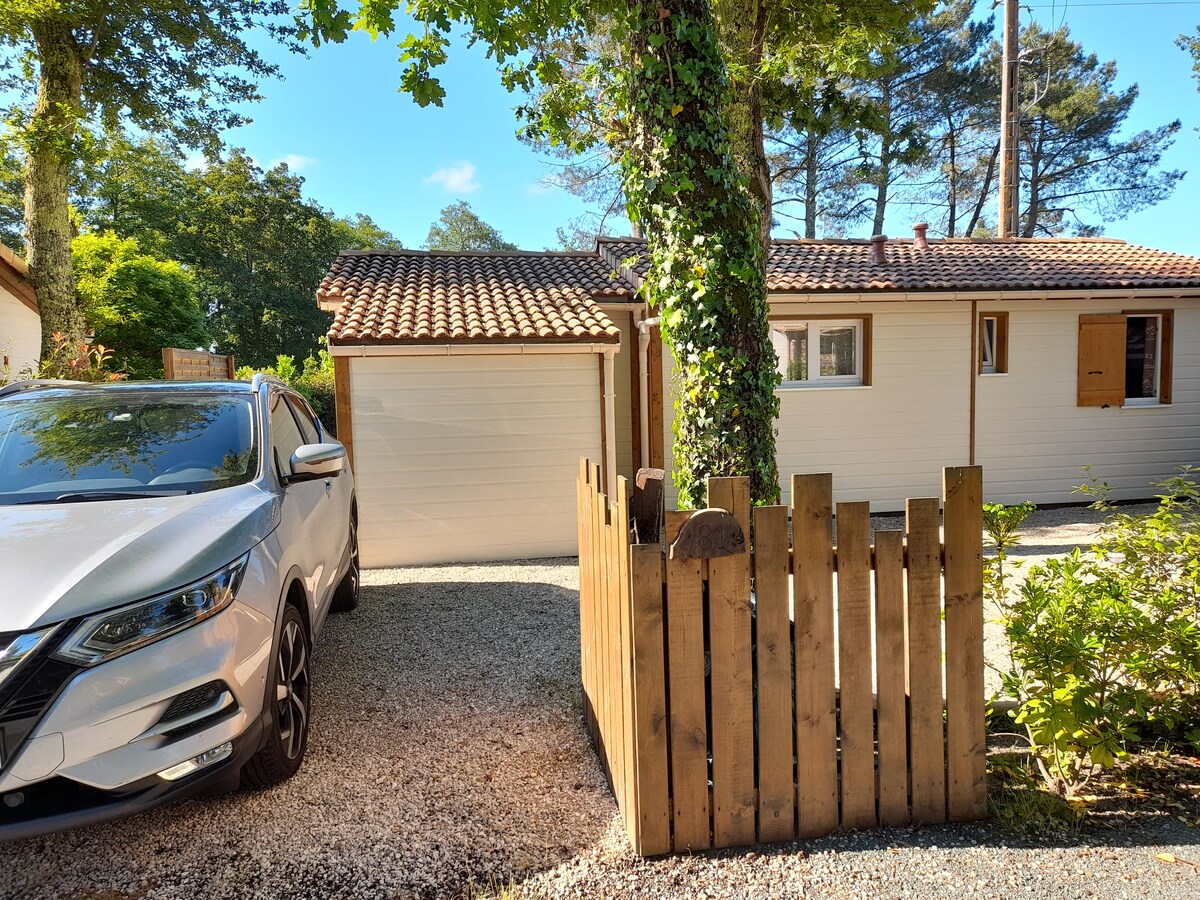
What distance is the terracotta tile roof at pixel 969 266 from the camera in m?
10.0

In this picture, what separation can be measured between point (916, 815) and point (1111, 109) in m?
32.6

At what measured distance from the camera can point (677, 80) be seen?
3.87m

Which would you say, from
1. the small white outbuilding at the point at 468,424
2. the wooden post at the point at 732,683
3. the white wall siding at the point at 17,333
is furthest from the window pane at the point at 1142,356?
the white wall siding at the point at 17,333

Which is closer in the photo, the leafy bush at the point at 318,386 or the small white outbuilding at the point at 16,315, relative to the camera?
the small white outbuilding at the point at 16,315

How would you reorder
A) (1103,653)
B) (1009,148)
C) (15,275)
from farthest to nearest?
(1009,148)
(15,275)
(1103,653)

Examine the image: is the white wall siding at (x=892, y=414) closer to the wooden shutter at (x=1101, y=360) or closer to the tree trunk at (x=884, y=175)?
the wooden shutter at (x=1101, y=360)

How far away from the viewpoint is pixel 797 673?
8.44 ft

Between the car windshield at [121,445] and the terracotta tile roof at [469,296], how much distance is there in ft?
12.9

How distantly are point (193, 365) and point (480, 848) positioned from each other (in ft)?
29.4

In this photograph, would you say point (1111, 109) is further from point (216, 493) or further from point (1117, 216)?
point (216, 493)

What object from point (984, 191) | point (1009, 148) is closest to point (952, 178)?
point (984, 191)

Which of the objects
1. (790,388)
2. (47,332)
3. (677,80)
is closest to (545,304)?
(790,388)

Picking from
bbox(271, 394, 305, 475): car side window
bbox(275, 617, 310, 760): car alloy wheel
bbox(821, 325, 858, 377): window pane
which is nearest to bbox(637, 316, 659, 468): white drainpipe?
bbox(821, 325, 858, 377): window pane

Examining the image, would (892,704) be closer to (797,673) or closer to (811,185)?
(797,673)
